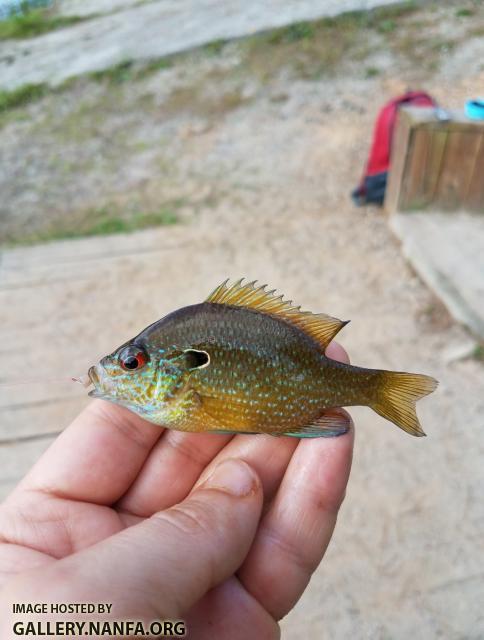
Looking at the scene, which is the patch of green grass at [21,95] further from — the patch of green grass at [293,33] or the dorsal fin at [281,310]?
the dorsal fin at [281,310]

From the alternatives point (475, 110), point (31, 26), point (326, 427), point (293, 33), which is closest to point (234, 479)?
point (326, 427)

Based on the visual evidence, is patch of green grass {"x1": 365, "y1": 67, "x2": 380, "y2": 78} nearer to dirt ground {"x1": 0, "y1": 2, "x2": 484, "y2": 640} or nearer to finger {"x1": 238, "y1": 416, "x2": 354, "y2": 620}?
dirt ground {"x1": 0, "y1": 2, "x2": 484, "y2": 640}

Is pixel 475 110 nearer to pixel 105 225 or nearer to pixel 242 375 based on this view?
pixel 105 225

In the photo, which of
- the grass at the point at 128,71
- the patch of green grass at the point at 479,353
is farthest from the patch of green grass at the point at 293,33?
the patch of green grass at the point at 479,353

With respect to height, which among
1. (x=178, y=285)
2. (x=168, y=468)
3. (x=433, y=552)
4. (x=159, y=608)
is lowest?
(x=433, y=552)

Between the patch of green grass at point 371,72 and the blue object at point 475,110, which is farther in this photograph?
the patch of green grass at point 371,72

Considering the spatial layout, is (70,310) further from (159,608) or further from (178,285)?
(159,608)

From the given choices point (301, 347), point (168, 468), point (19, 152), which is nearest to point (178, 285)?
point (168, 468)
